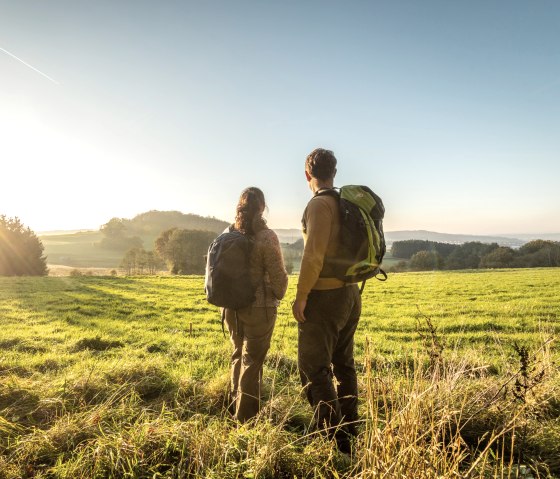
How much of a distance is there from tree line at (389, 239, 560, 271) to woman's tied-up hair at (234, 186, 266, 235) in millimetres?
58795

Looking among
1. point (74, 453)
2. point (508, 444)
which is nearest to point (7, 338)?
point (74, 453)

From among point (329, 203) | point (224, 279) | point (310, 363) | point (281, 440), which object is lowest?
point (281, 440)

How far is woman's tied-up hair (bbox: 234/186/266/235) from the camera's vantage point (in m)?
3.95

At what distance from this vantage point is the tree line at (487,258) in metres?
57.5

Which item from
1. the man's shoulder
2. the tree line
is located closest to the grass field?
the man's shoulder

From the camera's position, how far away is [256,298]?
13.0 ft

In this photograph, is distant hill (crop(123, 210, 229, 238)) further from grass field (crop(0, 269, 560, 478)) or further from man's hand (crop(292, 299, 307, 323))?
man's hand (crop(292, 299, 307, 323))

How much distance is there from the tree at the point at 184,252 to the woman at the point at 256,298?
54.4 m

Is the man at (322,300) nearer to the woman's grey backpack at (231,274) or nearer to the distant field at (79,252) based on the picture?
the woman's grey backpack at (231,274)

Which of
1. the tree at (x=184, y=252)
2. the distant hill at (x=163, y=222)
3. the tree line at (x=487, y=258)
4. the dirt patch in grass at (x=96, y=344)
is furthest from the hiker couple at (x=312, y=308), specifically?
the distant hill at (x=163, y=222)

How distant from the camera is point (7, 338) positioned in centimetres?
912

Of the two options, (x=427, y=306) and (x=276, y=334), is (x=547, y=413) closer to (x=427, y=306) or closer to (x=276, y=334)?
(x=276, y=334)

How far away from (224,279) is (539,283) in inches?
1124

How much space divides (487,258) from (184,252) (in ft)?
172
